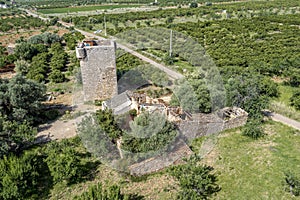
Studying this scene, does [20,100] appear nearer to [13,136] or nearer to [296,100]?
[13,136]

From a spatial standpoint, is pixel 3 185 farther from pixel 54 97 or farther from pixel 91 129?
pixel 54 97

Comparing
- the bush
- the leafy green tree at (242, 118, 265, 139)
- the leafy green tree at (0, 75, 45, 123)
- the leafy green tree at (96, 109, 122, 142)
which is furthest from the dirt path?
the bush

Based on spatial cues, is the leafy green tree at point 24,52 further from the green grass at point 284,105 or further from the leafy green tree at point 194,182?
the green grass at point 284,105

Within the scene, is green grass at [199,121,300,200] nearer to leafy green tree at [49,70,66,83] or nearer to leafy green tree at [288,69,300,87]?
leafy green tree at [288,69,300,87]

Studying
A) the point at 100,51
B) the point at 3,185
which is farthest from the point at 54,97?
the point at 3,185

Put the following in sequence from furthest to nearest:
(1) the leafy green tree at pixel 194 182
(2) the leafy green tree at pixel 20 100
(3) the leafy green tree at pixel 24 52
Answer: (3) the leafy green tree at pixel 24 52
(2) the leafy green tree at pixel 20 100
(1) the leafy green tree at pixel 194 182

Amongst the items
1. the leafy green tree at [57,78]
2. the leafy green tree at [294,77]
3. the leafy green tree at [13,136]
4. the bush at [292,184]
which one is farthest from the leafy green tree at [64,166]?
the leafy green tree at [294,77]

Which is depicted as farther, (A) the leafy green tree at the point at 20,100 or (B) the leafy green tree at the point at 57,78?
(B) the leafy green tree at the point at 57,78
